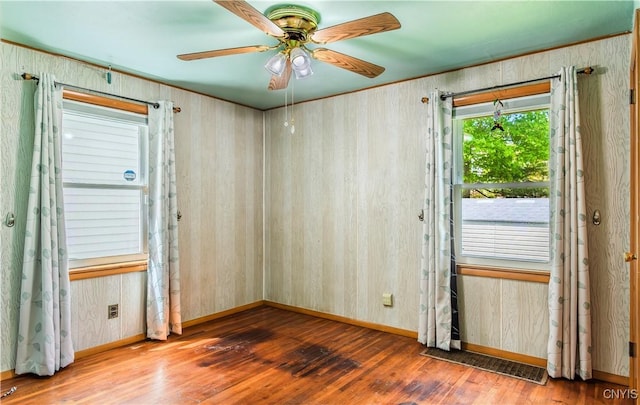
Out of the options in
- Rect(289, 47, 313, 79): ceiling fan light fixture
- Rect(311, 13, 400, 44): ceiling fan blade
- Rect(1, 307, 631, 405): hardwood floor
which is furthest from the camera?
Rect(1, 307, 631, 405): hardwood floor

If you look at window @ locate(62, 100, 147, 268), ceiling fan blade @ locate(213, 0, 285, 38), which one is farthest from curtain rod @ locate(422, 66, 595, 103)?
window @ locate(62, 100, 147, 268)

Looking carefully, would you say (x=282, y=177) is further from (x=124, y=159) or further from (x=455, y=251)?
(x=455, y=251)

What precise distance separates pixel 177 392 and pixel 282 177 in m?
2.70

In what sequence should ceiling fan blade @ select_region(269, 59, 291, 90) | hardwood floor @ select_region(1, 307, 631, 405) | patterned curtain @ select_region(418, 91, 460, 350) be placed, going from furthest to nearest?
1. patterned curtain @ select_region(418, 91, 460, 350)
2. ceiling fan blade @ select_region(269, 59, 291, 90)
3. hardwood floor @ select_region(1, 307, 631, 405)

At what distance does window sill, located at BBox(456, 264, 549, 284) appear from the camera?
117 inches

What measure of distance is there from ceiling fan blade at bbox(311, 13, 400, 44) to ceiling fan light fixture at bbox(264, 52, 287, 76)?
268 mm

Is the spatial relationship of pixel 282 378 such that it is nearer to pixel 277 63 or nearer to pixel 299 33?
pixel 277 63

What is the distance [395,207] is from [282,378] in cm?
187

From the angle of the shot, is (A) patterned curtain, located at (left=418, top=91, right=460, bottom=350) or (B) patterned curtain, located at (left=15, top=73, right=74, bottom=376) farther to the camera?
(A) patterned curtain, located at (left=418, top=91, right=460, bottom=350)

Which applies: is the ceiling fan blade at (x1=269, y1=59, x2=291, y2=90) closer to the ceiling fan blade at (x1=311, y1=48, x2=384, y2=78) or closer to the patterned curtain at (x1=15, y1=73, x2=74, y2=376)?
the ceiling fan blade at (x1=311, y1=48, x2=384, y2=78)

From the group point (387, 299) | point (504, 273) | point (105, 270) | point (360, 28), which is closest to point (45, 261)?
point (105, 270)

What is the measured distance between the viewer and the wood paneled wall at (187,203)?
280cm

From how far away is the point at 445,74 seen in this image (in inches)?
136

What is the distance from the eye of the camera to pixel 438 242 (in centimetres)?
333
